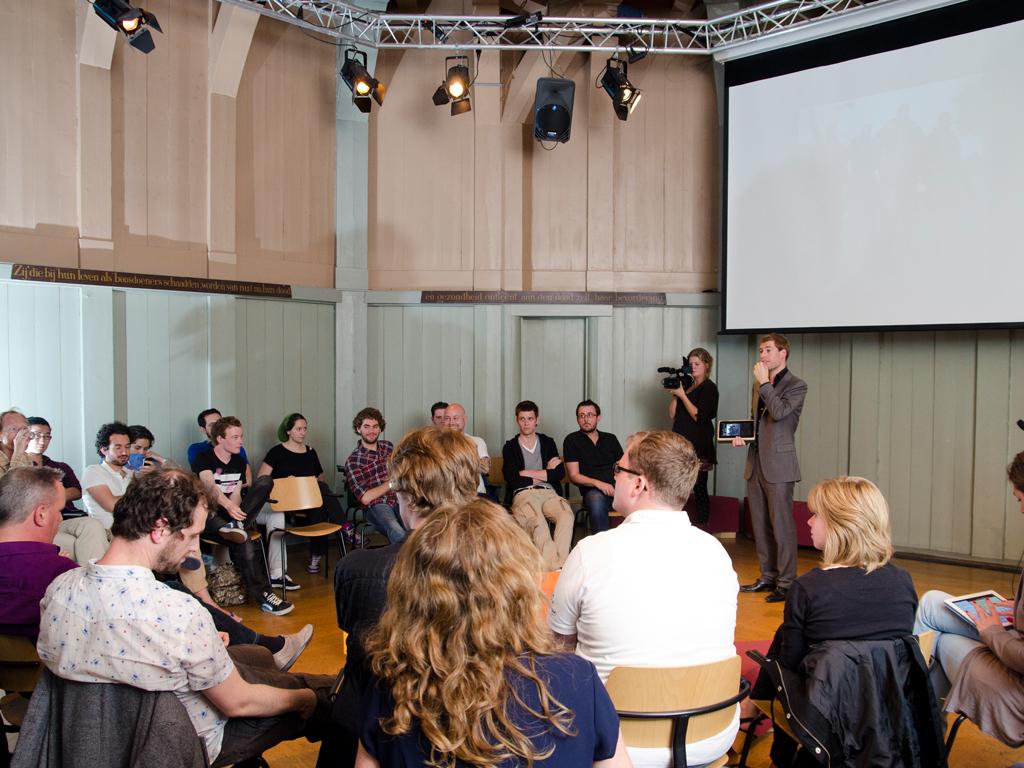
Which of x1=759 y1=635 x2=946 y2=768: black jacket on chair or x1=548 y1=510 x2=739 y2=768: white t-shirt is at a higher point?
x1=548 y1=510 x2=739 y2=768: white t-shirt

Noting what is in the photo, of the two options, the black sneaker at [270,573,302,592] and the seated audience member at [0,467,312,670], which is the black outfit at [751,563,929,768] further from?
the black sneaker at [270,573,302,592]

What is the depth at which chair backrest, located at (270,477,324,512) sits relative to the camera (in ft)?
18.1

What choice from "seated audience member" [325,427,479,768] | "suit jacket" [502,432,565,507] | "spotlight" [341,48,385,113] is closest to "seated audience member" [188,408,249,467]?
"suit jacket" [502,432,565,507]

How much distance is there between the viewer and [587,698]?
1427mm

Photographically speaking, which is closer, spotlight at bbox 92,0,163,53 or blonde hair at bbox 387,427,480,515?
blonde hair at bbox 387,427,480,515

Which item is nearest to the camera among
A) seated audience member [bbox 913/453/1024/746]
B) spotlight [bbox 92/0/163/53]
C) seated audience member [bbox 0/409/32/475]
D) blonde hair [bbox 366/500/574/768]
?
blonde hair [bbox 366/500/574/768]

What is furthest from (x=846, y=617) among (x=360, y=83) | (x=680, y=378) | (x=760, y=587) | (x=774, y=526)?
(x=360, y=83)

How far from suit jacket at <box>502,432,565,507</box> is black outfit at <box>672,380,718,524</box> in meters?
1.03

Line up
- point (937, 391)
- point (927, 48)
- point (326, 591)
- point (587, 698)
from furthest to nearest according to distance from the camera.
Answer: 1. point (937, 391)
2. point (927, 48)
3. point (326, 591)
4. point (587, 698)

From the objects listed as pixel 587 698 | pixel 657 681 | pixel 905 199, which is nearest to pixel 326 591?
pixel 657 681

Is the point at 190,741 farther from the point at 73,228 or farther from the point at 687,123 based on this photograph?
the point at 687,123

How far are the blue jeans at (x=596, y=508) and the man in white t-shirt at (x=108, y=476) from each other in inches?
126

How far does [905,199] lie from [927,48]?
3.50 ft

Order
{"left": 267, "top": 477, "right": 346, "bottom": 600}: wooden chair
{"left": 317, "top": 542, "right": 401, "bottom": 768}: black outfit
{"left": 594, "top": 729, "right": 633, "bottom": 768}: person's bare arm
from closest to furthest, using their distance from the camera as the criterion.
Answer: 1. {"left": 594, "top": 729, "right": 633, "bottom": 768}: person's bare arm
2. {"left": 317, "top": 542, "right": 401, "bottom": 768}: black outfit
3. {"left": 267, "top": 477, "right": 346, "bottom": 600}: wooden chair
